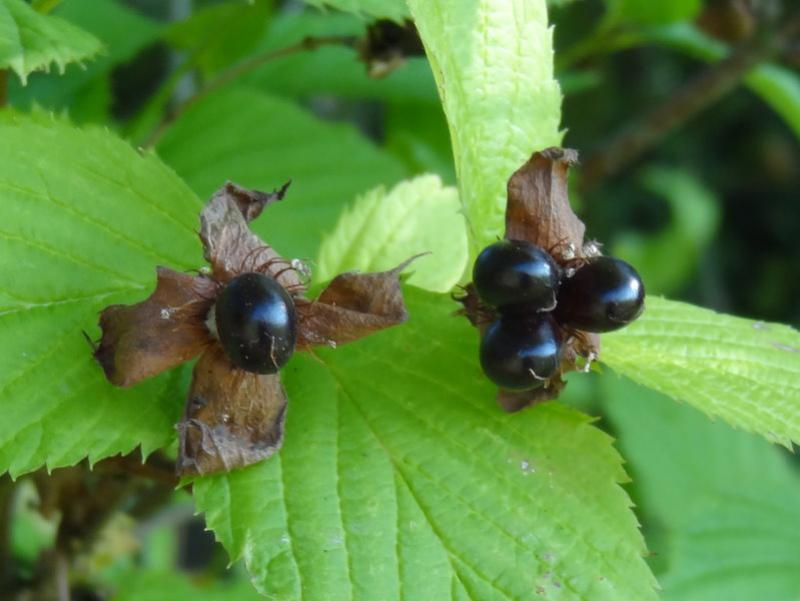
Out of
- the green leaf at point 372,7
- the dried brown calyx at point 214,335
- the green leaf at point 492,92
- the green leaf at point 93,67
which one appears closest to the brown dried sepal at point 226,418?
the dried brown calyx at point 214,335

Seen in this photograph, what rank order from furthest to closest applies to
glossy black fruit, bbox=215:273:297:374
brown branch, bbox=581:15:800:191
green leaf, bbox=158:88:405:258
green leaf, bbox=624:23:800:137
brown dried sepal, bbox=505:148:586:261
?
green leaf, bbox=624:23:800:137, brown branch, bbox=581:15:800:191, green leaf, bbox=158:88:405:258, brown dried sepal, bbox=505:148:586:261, glossy black fruit, bbox=215:273:297:374

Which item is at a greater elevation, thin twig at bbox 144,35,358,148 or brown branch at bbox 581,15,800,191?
thin twig at bbox 144,35,358,148

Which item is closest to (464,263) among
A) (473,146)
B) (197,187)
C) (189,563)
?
(473,146)

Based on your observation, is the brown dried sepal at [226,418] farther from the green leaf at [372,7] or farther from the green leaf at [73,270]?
the green leaf at [372,7]

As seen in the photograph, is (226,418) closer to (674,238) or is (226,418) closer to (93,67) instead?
(93,67)

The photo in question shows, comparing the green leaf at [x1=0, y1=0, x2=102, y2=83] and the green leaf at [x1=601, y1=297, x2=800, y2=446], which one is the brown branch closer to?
the green leaf at [x1=601, y1=297, x2=800, y2=446]

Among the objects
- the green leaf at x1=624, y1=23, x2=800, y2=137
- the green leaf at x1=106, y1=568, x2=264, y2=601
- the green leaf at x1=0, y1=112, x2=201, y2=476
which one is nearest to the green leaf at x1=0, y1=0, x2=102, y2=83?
the green leaf at x1=0, y1=112, x2=201, y2=476

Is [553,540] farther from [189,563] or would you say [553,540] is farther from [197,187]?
[189,563]

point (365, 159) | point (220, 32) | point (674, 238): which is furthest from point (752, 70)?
point (674, 238)
